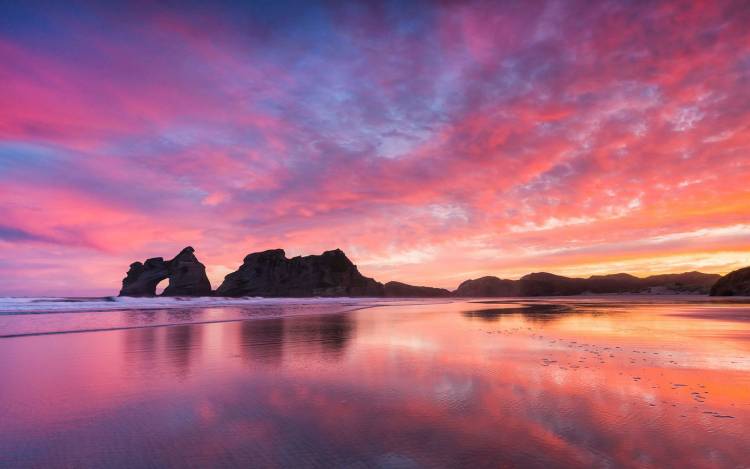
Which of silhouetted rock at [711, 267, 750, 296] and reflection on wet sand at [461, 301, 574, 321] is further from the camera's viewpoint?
silhouetted rock at [711, 267, 750, 296]

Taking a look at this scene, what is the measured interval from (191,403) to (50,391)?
3337 mm

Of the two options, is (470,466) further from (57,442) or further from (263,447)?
(57,442)

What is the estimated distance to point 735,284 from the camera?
258ft

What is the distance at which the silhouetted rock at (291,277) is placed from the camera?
5851 inches

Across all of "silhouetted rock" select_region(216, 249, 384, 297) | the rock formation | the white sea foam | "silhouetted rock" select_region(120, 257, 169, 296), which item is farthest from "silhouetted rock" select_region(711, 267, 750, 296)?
"silhouetted rock" select_region(120, 257, 169, 296)

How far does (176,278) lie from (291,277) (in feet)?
181

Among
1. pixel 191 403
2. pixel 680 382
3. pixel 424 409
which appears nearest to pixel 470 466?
pixel 424 409

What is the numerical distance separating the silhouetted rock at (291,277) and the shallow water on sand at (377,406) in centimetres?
13841

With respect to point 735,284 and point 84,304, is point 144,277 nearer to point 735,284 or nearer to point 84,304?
point 84,304

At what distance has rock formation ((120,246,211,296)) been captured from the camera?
103188 millimetres

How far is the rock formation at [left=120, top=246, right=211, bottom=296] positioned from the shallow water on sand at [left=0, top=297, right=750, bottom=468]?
319 ft

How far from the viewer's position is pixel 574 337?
16.4 m

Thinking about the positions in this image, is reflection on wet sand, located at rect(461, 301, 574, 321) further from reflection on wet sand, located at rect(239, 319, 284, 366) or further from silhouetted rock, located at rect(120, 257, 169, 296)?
silhouetted rock, located at rect(120, 257, 169, 296)

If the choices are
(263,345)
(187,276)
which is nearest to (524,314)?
(263,345)
